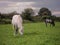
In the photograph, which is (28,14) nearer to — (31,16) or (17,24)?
(31,16)

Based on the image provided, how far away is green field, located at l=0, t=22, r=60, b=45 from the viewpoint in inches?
82.1

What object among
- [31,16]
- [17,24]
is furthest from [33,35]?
[17,24]

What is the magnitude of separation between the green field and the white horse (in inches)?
2.9

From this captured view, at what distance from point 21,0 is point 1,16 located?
0.39 metres

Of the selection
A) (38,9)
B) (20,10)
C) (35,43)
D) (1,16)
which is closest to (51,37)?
(35,43)

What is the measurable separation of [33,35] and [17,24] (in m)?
0.47

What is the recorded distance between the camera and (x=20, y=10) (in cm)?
227

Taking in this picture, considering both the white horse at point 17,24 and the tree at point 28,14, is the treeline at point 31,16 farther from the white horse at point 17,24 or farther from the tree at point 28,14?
the white horse at point 17,24

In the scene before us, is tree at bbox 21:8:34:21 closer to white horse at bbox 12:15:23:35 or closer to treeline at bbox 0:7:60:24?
treeline at bbox 0:7:60:24

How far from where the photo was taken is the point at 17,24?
2.62 meters

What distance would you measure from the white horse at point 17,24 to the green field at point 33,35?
7 cm

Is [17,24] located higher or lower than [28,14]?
lower

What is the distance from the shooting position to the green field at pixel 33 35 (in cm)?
208

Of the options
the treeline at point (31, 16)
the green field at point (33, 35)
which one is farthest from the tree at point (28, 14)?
the green field at point (33, 35)
